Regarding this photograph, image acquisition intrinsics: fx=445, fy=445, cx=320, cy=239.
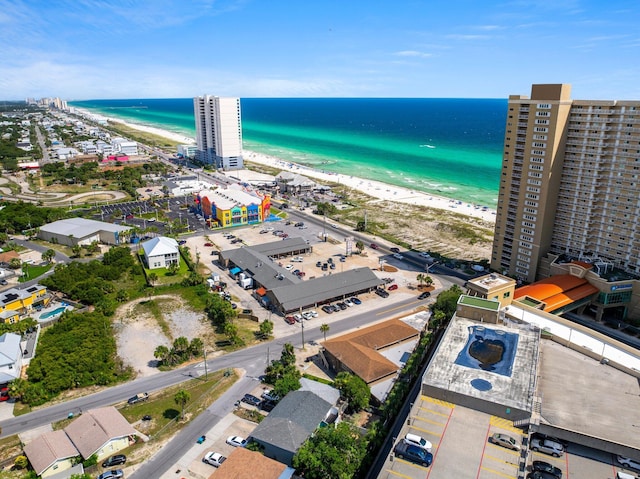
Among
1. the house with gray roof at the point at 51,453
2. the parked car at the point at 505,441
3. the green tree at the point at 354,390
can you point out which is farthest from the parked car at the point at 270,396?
the parked car at the point at 505,441

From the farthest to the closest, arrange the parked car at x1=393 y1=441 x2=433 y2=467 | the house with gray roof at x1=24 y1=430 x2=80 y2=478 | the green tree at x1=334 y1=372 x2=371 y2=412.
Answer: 1. the green tree at x1=334 y1=372 x2=371 y2=412
2. the house with gray roof at x1=24 y1=430 x2=80 y2=478
3. the parked car at x1=393 y1=441 x2=433 y2=467

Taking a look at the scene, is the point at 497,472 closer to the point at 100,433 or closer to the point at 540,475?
the point at 540,475

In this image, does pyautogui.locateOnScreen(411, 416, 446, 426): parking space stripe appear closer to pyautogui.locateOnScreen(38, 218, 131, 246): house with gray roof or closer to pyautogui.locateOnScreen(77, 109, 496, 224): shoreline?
pyautogui.locateOnScreen(38, 218, 131, 246): house with gray roof

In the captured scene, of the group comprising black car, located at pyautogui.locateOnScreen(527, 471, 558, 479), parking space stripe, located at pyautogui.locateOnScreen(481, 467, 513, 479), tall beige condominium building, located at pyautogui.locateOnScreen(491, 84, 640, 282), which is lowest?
black car, located at pyautogui.locateOnScreen(527, 471, 558, 479)

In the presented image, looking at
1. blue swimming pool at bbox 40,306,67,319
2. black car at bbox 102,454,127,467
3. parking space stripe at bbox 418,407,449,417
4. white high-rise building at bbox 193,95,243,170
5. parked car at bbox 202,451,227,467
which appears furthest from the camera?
white high-rise building at bbox 193,95,243,170

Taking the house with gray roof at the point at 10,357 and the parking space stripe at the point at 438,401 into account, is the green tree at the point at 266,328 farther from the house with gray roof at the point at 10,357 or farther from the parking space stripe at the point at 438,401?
the house with gray roof at the point at 10,357

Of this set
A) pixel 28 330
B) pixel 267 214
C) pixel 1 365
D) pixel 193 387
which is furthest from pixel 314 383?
pixel 267 214

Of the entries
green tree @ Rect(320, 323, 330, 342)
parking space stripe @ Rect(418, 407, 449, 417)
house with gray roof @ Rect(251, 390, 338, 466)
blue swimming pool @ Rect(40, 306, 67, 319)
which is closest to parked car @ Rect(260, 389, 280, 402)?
house with gray roof @ Rect(251, 390, 338, 466)

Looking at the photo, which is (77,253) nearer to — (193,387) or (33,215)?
(33,215)
